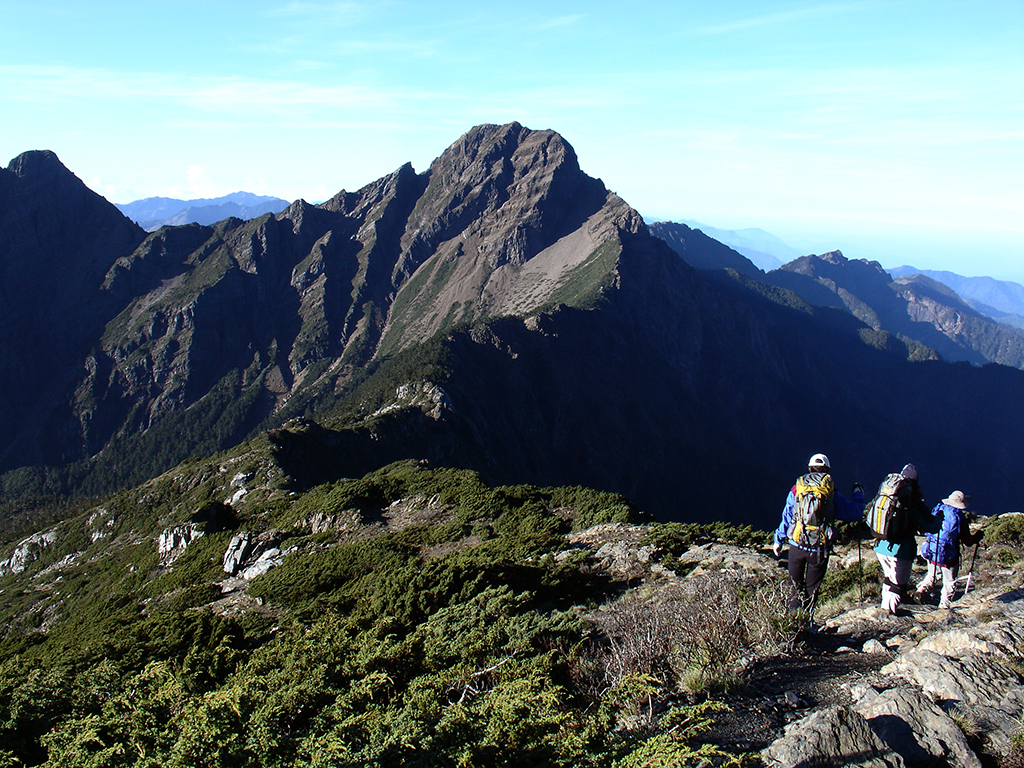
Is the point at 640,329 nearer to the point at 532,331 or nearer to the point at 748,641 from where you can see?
the point at 532,331

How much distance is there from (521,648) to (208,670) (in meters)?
7.64

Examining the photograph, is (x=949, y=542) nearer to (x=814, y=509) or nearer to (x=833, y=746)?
(x=814, y=509)

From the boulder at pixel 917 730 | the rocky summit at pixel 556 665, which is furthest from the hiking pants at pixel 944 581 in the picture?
the boulder at pixel 917 730

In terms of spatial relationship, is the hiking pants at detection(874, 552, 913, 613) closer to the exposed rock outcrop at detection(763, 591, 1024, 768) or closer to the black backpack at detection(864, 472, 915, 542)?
the black backpack at detection(864, 472, 915, 542)

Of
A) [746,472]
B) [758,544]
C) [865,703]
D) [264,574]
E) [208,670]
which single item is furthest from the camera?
[746,472]

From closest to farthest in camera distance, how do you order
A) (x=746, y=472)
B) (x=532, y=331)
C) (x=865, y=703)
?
(x=865, y=703)
(x=532, y=331)
(x=746, y=472)

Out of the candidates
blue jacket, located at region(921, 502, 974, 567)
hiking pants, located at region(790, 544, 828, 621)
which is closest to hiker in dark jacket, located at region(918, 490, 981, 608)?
blue jacket, located at region(921, 502, 974, 567)

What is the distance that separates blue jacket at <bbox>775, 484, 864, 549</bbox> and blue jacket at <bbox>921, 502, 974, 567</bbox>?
2323 mm

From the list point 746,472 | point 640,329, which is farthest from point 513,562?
point 640,329

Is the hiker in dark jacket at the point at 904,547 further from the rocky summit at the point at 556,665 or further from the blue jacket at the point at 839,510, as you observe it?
the blue jacket at the point at 839,510

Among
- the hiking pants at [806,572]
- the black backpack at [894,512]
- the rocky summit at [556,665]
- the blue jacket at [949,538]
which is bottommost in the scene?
the rocky summit at [556,665]

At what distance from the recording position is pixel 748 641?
1060 cm

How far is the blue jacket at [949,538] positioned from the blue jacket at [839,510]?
7.62ft

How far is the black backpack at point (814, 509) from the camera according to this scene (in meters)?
11.6
